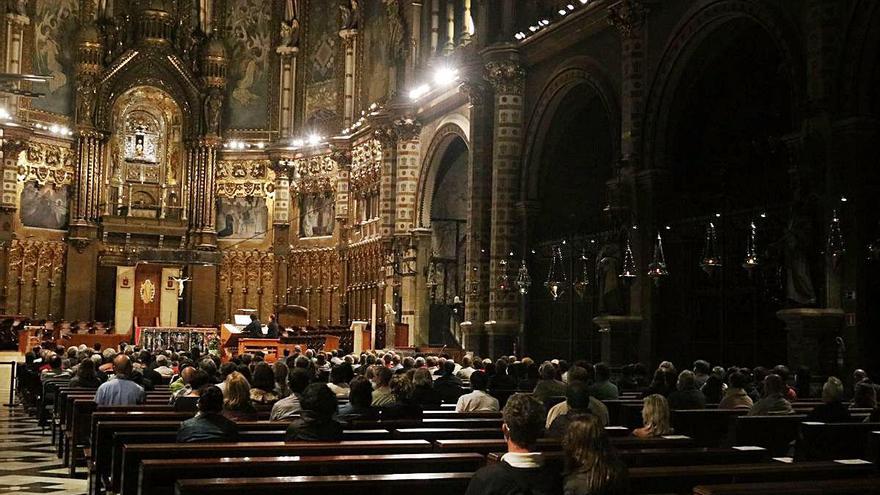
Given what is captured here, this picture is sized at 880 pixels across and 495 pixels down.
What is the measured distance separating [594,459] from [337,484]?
67.9 inches

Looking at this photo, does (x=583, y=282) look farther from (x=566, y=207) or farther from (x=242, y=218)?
(x=242, y=218)

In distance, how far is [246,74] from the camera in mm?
46969

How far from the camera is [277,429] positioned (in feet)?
30.8

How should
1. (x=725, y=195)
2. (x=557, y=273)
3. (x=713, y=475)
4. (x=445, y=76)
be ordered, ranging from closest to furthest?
(x=713, y=475)
(x=725, y=195)
(x=557, y=273)
(x=445, y=76)

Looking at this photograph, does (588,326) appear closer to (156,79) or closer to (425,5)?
(425,5)

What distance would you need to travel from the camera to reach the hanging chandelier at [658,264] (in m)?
20.7

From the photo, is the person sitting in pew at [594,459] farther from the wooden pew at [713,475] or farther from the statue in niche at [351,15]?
the statue in niche at [351,15]

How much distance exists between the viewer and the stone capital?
29.0 metres

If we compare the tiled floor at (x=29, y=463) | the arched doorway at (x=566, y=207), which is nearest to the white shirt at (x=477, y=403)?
the tiled floor at (x=29, y=463)

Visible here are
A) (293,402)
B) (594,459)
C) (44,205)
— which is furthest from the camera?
(44,205)

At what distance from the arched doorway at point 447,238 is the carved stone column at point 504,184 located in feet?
21.1

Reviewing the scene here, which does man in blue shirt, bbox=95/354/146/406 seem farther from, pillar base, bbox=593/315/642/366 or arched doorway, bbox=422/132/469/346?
arched doorway, bbox=422/132/469/346

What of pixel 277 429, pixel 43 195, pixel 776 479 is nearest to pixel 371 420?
pixel 277 429

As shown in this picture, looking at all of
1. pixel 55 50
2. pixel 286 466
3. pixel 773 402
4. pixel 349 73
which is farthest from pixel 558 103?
pixel 55 50
